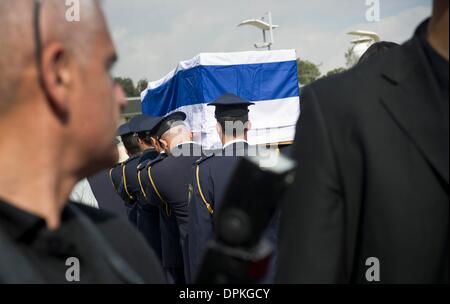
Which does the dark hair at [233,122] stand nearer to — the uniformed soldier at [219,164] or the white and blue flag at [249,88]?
the uniformed soldier at [219,164]

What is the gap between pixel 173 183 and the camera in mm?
5809

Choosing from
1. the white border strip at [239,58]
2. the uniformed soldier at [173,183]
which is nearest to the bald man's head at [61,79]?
the uniformed soldier at [173,183]

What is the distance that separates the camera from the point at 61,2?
1.20 m

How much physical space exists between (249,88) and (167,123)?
5.15ft

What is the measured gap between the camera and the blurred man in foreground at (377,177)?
4.55 feet

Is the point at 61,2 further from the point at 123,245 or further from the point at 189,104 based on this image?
the point at 189,104

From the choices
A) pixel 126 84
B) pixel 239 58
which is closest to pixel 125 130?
pixel 239 58

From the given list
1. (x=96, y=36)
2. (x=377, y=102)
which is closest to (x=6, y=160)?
(x=96, y=36)

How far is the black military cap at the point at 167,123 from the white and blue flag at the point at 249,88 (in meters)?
0.65

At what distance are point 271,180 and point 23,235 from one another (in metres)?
0.53
